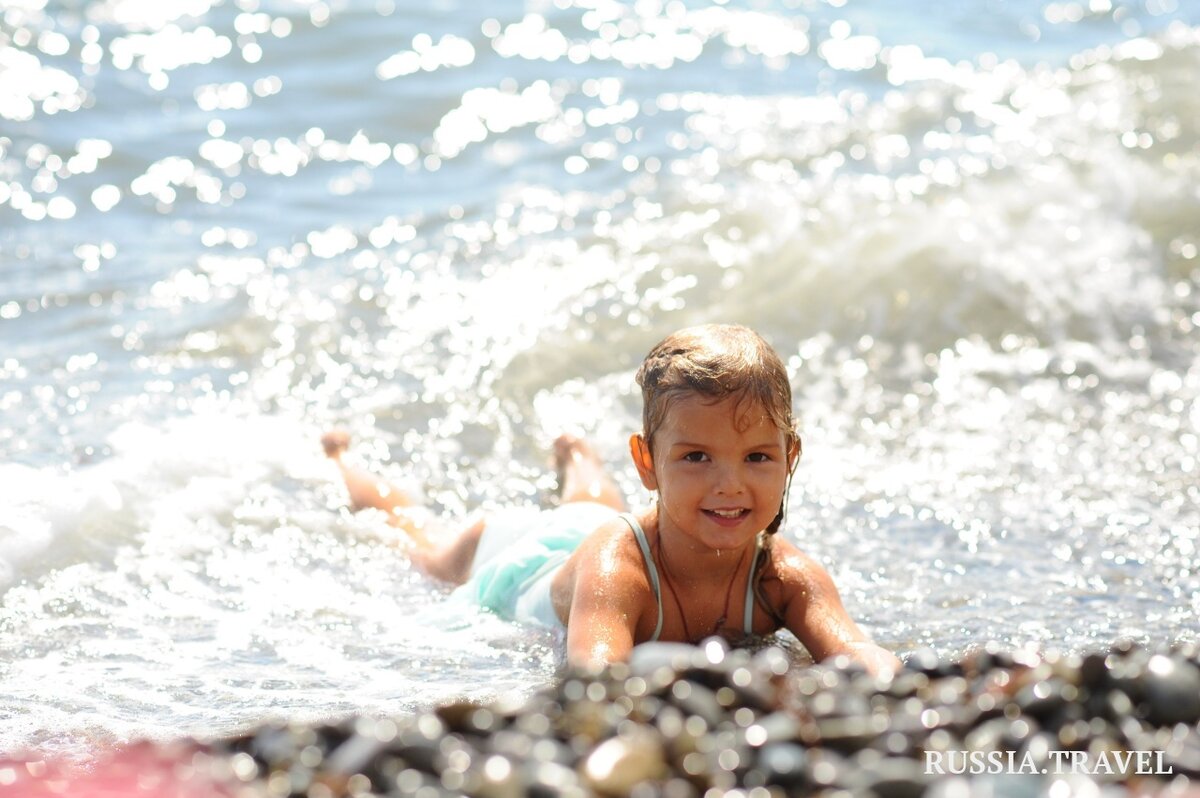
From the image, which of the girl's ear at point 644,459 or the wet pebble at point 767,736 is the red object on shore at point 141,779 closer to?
the wet pebble at point 767,736

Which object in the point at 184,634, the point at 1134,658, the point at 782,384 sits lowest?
the point at 184,634

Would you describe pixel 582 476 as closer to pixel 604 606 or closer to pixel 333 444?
pixel 333 444

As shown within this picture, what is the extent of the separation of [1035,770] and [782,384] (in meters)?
1.67

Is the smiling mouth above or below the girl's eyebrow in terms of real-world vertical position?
below

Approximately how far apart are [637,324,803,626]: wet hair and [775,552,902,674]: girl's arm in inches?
7.7

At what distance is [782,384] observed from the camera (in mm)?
4043

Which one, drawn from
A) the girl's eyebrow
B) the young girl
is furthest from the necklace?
the girl's eyebrow

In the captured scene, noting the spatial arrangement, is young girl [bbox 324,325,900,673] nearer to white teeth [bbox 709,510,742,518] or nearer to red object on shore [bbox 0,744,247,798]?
white teeth [bbox 709,510,742,518]

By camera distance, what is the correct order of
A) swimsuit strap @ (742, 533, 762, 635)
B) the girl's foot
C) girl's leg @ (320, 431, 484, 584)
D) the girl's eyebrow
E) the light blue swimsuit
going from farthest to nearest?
the girl's foot, girl's leg @ (320, 431, 484, 584), the light blue swimsuit, swimsuit strap @ (742, 533, 762, 635), the girl's eyebrow

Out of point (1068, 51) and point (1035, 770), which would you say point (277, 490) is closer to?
point (1035, 770)

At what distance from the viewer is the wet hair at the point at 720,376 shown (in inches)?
155

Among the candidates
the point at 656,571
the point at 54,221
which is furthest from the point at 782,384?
the point at 54,221

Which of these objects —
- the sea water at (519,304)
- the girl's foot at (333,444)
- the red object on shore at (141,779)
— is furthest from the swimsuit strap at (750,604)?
the girl's foot at (333,444)

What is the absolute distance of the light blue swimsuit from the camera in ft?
15.2
